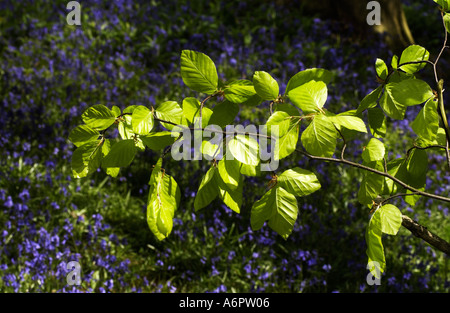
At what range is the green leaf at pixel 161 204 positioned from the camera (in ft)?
4.19

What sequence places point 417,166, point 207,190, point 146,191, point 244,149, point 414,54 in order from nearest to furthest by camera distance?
point 244,149, point 207,190, point 414,54, point 417,166, point 146,191

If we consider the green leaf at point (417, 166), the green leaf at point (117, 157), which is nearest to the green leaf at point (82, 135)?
the green leaf at point (117, 157)

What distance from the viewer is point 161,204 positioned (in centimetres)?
130

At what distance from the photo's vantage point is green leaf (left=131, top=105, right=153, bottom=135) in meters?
1.31

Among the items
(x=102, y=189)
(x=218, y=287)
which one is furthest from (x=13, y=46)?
(x=218, y=287)

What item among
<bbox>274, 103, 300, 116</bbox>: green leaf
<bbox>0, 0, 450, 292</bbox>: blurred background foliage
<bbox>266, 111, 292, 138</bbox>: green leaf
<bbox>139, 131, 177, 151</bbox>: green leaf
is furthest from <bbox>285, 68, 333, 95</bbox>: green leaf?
<bbox>0, 0, 450, 292</bbox>: blurred background foliage

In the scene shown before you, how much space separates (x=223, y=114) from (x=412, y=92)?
20.1 inches

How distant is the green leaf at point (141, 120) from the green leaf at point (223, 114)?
0.56 feet

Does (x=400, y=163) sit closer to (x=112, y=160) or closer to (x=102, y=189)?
(x=112, y=160)

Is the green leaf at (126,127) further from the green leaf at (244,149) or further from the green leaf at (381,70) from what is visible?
the green leaf at (381,70)

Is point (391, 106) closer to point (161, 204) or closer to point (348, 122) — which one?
point (348, 122)

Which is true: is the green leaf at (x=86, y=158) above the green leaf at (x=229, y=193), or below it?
above

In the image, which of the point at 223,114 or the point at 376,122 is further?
the point at 376,122

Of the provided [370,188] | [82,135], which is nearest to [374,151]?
[370,188]
